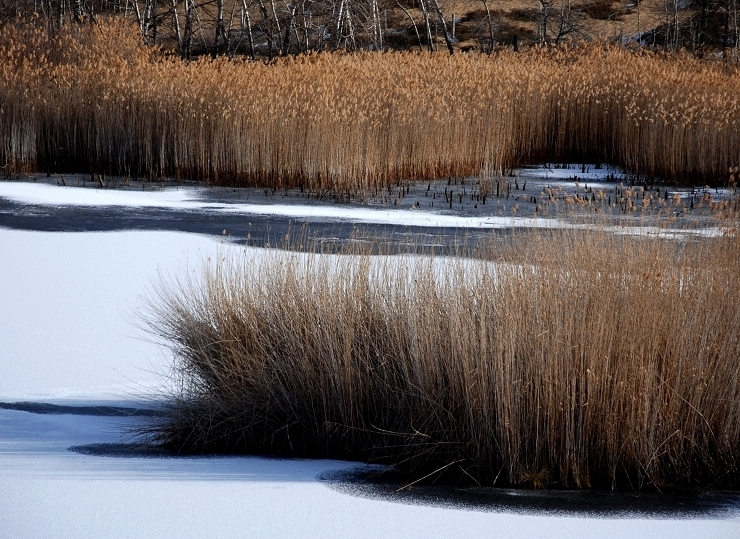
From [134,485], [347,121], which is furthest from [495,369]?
[347,121]

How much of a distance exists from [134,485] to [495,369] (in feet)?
5.34

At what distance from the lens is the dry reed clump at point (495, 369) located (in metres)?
4.49

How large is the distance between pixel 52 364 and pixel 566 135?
11678 millimetres

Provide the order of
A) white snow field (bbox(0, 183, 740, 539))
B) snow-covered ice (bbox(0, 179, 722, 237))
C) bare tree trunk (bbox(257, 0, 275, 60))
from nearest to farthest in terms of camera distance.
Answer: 1. white snow field (bbox(0, 183, 740, 539))
2. snow-covered ice (bbox(0, 179, 722, 237))
3. bare tree trunk (bbox(257, 0, 275, 60))

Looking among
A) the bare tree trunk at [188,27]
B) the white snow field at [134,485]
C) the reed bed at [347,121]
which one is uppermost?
the bare tree trunk at [188,27]

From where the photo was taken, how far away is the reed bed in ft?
41.4

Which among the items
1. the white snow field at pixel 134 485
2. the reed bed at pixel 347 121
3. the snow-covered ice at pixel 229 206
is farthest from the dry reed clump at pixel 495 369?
the reed bed at pixel 347 121

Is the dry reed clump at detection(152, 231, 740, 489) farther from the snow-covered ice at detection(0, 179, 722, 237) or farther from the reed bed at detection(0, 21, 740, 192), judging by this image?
the reed bed at detection(0, 21, 740, 192)

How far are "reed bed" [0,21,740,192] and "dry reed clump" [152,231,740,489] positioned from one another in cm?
719

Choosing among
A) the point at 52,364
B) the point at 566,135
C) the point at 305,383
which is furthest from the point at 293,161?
the point at 305,383

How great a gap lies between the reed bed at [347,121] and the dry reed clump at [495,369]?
719cm

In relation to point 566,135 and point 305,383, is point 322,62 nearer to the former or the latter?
point 566,135

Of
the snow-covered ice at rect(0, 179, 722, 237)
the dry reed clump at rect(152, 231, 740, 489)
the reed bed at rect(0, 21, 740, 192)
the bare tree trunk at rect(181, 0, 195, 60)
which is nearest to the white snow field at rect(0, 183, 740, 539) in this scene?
the dry reed clump at rect(152, 231, 740, 489)

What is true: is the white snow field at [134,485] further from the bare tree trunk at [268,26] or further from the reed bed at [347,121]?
the bare tree trunk at [268,26]
